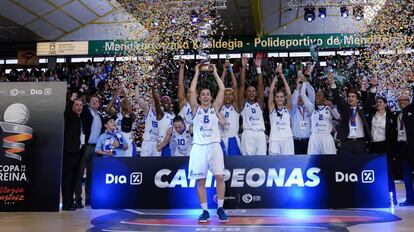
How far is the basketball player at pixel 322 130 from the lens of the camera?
8.36 meters

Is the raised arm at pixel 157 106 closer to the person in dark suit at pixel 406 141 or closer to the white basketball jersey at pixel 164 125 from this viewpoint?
the white basketball jersey at pixel 164 125

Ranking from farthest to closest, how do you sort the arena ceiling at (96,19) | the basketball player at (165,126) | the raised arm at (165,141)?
the arena ceiling at (96,19)
the basketball player at (165,126)
the raised arm at (165,141)

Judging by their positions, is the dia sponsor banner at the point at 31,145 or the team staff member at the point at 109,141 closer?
the dia sponsor banner at the point at 31,145

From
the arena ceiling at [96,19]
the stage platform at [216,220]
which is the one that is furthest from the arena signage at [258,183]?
the arena ceiling at [96,19]

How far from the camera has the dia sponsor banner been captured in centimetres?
782

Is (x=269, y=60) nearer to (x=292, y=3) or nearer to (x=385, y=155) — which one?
(x=292, y=3)

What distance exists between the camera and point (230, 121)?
8359 mm

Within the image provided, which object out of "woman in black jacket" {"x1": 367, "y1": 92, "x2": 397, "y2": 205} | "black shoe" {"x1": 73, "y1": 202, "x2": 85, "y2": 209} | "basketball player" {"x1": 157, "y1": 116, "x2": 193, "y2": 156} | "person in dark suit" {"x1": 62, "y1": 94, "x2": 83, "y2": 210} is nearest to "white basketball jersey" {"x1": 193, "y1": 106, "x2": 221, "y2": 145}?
"basketball player" {"x1": 157, "y1": 116, "x2": 193, "y2": 156}

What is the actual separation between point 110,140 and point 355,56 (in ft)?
57.0

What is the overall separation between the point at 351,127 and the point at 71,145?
482 cm

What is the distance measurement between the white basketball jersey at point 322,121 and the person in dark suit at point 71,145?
4.15 metres

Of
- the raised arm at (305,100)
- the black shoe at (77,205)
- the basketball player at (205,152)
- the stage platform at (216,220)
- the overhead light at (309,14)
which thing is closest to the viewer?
the stage platform at (216,220)

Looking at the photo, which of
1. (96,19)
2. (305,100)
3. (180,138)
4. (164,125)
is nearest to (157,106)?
(164,125)

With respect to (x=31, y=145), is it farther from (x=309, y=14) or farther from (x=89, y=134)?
(x=309, y=14)
